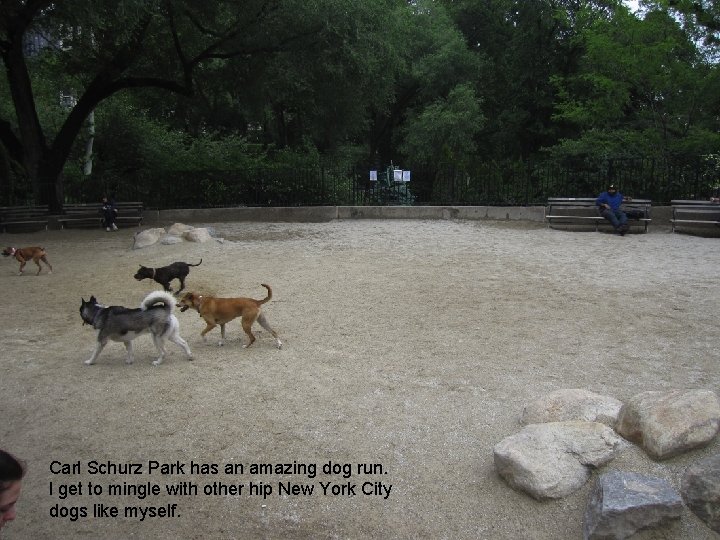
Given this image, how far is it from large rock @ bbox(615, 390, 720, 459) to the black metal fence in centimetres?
1717

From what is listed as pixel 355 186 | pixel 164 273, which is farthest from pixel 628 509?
pixel 355 186

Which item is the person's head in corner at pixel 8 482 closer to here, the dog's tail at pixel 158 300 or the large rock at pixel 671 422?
the large rock at pixel 671 422

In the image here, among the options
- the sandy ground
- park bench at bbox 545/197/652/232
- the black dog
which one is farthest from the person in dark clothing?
park bench at bbox 545/197/652/232

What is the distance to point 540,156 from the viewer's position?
3102 centimetres

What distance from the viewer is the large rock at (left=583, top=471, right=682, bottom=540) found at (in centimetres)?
347

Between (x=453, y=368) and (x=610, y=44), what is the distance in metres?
17.5

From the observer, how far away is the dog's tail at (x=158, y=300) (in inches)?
241

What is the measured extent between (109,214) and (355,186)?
8383 mm

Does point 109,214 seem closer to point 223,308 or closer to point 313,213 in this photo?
point 313,213

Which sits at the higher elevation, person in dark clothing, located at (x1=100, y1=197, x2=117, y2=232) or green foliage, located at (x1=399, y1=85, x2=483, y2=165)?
green foliage, located at (x1=399, y1=85, x2=483, y2=165)

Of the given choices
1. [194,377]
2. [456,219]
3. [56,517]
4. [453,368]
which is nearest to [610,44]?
[456,219]

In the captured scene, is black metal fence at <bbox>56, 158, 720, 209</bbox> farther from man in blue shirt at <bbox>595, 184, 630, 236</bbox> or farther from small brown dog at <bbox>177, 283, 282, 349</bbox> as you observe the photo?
small brown dog at <bbox>177, 283, 282, 349</bbox>

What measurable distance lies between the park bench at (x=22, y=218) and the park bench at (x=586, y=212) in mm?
15606

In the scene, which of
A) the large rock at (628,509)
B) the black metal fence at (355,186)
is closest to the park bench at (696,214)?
the black metal fence at (355,186)
